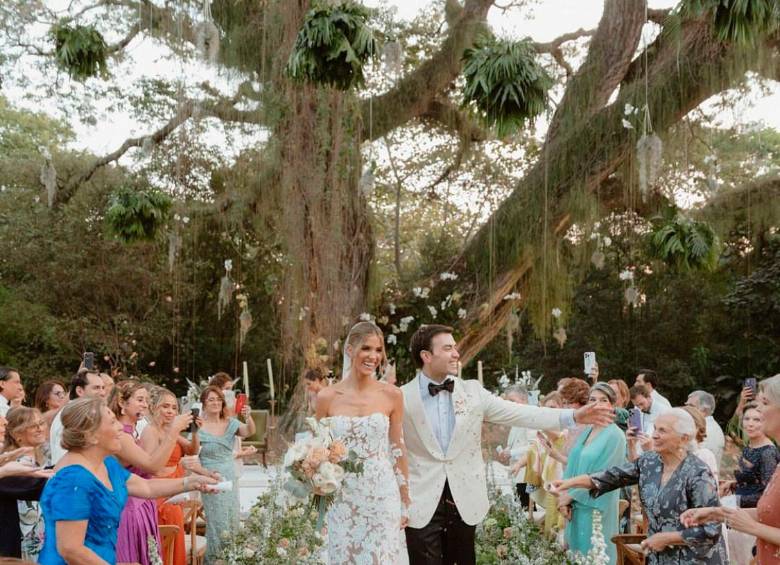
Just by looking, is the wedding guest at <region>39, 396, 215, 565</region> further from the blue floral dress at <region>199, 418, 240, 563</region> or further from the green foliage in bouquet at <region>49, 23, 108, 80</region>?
the green foliage in bouquet at <region>49, 23, 108, 80</region>

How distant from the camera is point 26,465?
412cm

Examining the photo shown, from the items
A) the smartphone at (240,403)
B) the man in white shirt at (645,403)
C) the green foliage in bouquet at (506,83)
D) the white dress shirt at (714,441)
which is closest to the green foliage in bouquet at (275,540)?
the smartphone at (240,403)

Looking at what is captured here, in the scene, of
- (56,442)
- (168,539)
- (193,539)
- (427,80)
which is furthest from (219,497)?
(427,80)

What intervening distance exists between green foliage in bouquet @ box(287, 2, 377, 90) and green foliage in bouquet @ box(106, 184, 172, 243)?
3.59m

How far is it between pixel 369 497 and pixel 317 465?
0.56 meters

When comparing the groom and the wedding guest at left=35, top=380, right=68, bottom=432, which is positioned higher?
the wedding guest at left=35, top=380, right=68, bottom=432

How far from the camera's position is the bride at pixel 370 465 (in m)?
4.50

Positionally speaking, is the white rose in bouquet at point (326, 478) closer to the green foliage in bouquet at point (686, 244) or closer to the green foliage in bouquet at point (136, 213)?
the green foliage in bouquet at point (686, 244)

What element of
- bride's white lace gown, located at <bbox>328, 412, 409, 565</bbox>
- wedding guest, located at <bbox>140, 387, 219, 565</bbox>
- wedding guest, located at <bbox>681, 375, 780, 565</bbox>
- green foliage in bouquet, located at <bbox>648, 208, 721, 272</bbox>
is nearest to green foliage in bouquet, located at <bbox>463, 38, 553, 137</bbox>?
green foliage in bouquet, located at <bbox>648, 208, 721, 272</bbox>

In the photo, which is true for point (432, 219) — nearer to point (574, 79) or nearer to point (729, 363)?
point (729, 363)

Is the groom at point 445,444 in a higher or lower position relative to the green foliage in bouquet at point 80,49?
lower

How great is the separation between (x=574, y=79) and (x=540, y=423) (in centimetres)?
972

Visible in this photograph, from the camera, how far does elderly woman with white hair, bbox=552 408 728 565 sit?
376cm

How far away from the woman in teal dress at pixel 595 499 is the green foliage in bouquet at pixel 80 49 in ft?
24.9
